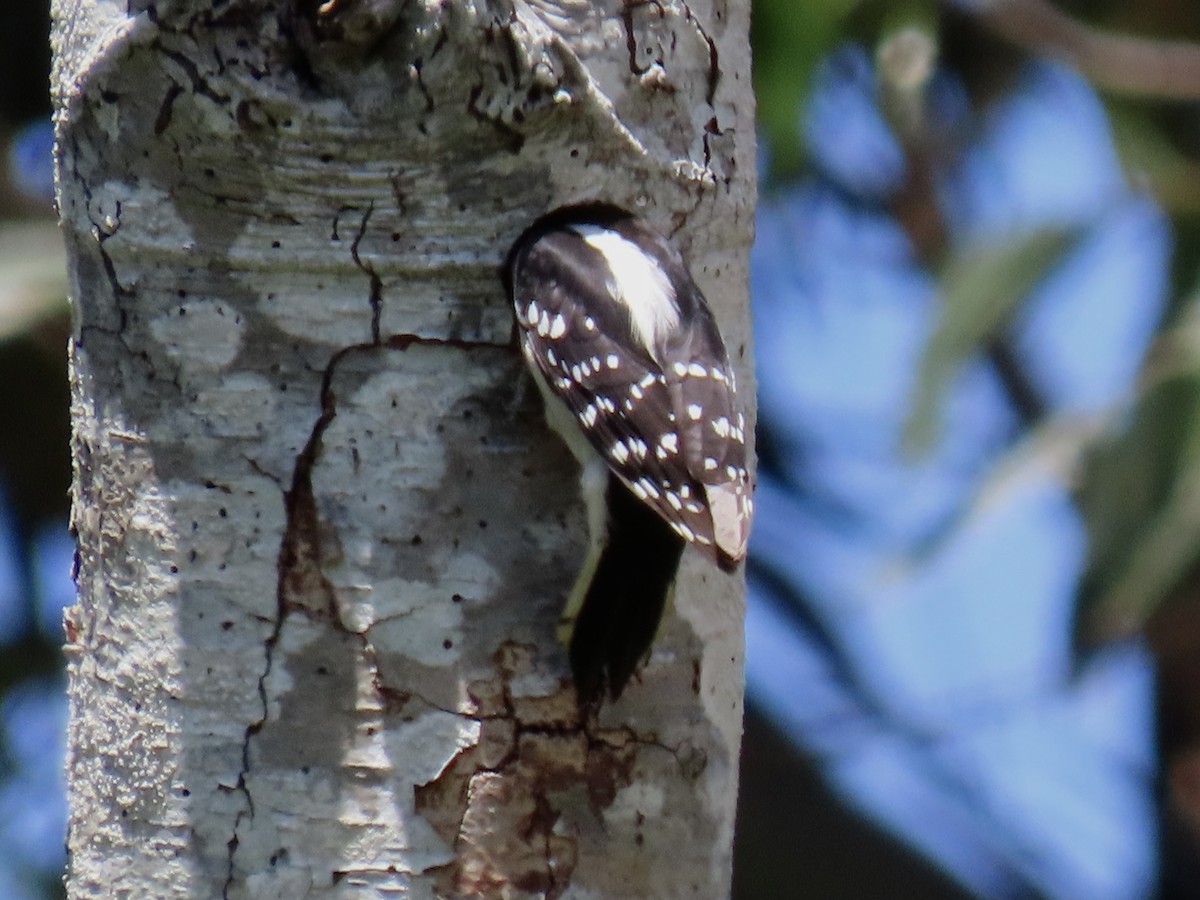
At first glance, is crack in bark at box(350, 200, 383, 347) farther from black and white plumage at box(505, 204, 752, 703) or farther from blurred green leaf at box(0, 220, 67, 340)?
blurred green leaf at box(0, 220, 67, 340)

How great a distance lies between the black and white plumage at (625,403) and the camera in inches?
65.4

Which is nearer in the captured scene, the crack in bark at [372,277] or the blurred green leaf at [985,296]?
the crack in bark at [372,277]

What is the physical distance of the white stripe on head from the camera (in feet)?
5.70

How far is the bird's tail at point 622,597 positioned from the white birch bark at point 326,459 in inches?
1.2

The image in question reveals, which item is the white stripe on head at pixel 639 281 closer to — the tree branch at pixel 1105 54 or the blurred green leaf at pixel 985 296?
the blurred green leaf at pixel 985 296

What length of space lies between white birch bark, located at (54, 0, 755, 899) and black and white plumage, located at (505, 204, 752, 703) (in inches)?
1.4

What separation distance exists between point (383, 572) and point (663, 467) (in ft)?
0.93

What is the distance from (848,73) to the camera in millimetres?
5242

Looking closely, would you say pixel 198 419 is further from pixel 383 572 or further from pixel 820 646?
pixel 820 646

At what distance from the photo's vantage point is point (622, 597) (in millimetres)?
1693

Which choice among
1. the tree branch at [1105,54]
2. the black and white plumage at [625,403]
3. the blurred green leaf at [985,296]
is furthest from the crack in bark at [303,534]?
the tree branch at [1105,54]

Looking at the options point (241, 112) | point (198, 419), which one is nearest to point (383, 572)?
point (198, 419)

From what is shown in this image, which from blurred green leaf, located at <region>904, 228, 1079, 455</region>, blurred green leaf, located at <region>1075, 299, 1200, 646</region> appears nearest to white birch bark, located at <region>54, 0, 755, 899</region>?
blurred green leaf, located at <region>1075, 299, 1200, 646</region>

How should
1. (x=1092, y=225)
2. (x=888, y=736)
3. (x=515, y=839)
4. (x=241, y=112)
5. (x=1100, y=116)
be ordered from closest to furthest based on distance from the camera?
1. (x=241, y=112)
2. (x=515, y=839)
3. (x=1092, y=225)
4. (x=1100, y=116)
5. (x=888, y=736)
